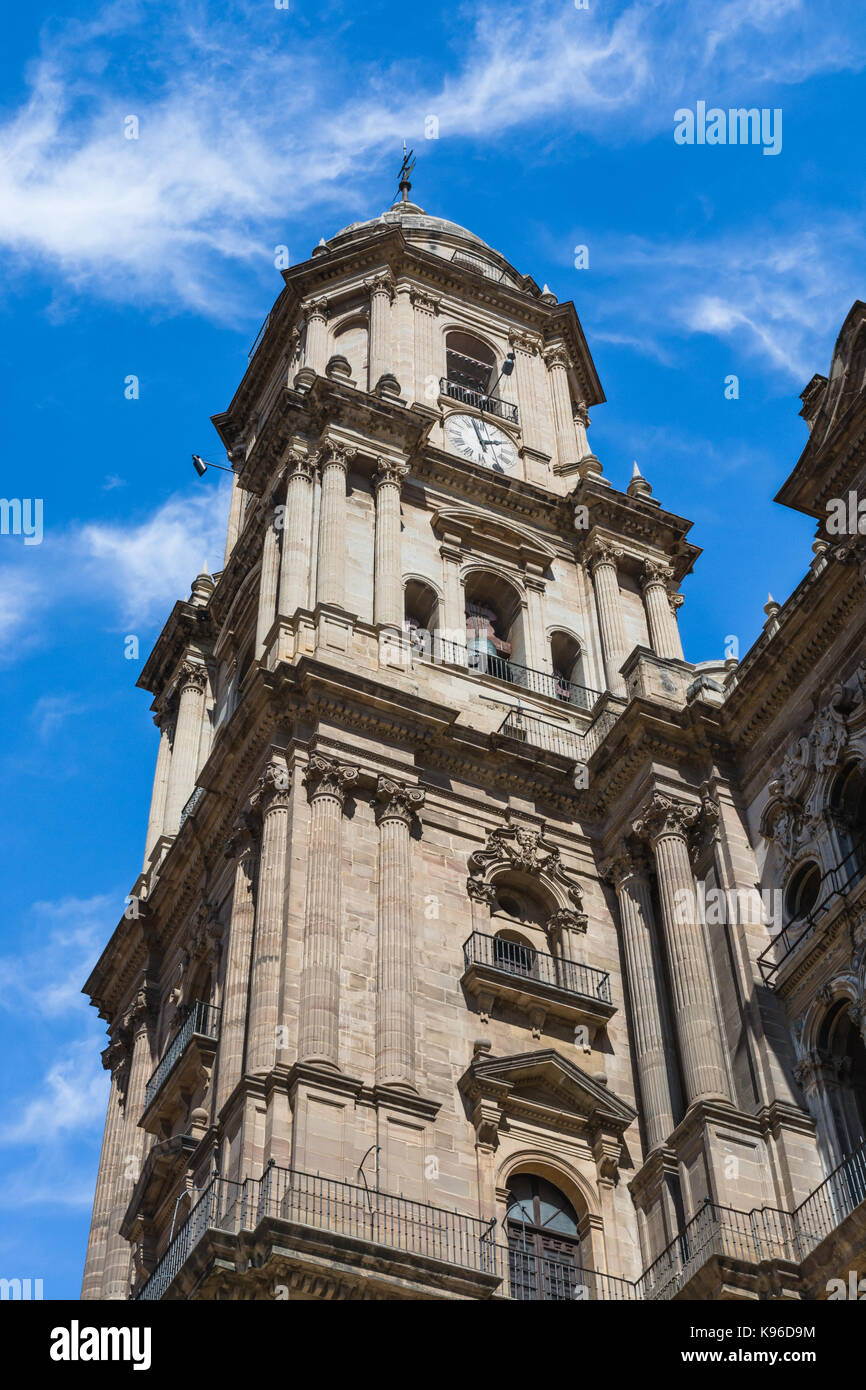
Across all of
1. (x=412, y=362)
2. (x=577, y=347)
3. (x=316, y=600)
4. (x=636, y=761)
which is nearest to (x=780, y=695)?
(x=636, y=761)

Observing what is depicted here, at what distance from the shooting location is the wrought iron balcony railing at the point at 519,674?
134ft

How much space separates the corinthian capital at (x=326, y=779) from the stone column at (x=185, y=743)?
10937 millimetres

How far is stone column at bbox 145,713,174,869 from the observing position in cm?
4478

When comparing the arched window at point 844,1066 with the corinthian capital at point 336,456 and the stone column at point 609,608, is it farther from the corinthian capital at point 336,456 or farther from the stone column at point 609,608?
the corinthian capital at point 336,456

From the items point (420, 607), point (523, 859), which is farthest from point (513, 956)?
point (420, 607)

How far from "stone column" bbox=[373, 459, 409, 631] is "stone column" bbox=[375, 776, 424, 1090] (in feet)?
17.4

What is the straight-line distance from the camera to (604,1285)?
29.0m

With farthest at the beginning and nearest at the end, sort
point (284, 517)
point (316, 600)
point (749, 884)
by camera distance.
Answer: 1. point (284, 517)
2. point (316, 600)
3. point (749, 884)

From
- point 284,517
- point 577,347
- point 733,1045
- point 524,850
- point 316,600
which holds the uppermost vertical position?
point 577,347

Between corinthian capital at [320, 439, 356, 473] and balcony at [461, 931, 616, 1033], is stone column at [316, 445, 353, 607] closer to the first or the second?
corinthian capital at [320, 439, 356, 473]

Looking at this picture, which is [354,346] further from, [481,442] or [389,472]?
[389,472]

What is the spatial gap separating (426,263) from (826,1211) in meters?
33.4

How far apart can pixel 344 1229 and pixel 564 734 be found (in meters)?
15.5
